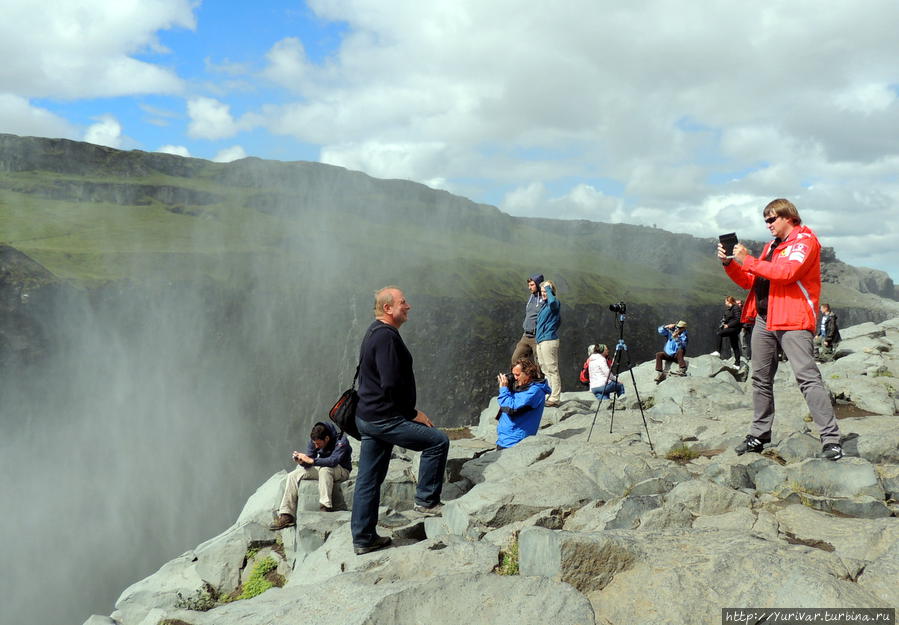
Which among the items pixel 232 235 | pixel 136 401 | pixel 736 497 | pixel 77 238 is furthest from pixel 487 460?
pixel 232 235

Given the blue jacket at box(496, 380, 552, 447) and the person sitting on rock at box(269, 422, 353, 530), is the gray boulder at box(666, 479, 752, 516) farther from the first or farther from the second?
the person sitting on rock at box(269, 422, 353, 530)

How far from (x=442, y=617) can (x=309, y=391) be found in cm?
13092

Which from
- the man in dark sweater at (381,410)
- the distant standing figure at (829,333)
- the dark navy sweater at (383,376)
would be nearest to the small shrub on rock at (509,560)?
the man in dark sweater at (381,410)

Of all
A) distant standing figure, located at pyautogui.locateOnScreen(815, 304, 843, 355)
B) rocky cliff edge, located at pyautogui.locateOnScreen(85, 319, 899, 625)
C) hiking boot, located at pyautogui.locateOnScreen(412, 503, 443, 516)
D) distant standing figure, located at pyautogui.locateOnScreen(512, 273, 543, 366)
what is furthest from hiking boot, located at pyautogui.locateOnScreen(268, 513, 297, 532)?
distant standing figure, located at pyautogui.locateOnScreen(815, 304, 843, 355)

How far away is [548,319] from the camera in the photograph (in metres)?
15.2

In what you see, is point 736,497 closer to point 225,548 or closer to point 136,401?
point 225,548

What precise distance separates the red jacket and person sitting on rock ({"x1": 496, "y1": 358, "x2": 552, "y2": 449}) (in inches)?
177

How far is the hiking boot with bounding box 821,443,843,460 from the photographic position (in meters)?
8.04

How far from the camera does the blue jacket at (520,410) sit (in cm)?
1187

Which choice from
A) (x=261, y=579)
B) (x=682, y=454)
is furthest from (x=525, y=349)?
(x=261, y=579)

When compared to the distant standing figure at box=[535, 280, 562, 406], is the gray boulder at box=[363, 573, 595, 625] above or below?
below

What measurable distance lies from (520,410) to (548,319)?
384cm

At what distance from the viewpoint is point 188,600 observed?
35.2ft

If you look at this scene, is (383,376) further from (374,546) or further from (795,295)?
(795,295)
